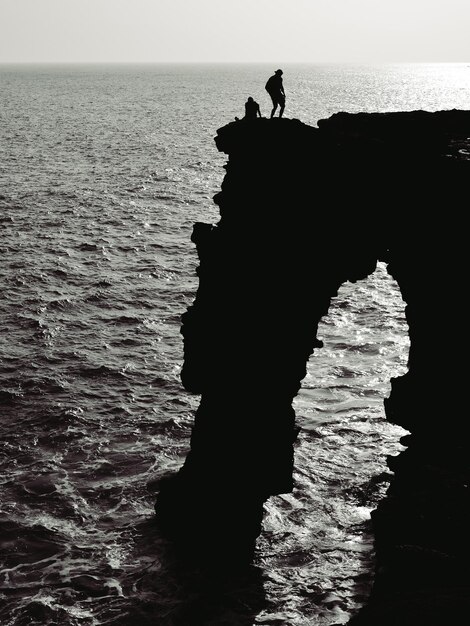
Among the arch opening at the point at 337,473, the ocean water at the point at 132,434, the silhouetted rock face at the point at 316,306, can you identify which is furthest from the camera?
the arch opening at the point at 337,473

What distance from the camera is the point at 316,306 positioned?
2253 cm

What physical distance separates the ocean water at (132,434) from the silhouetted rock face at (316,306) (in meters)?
2.33

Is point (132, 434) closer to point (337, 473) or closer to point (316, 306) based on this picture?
point (337, 473)

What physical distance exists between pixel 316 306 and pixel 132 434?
14036 mm

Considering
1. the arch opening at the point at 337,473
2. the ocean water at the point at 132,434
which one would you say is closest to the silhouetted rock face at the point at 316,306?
the arch opening at the point at 337,473

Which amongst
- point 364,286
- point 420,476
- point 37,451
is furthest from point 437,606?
point 364,286

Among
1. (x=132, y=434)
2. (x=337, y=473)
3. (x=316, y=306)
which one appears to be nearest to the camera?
(x=316, y=306)

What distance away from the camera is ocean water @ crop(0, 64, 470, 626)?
23.2 metres

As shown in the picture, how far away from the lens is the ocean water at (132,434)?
23.2 metres

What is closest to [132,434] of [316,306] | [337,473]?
[337,473]

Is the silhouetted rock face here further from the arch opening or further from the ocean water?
the ocean water

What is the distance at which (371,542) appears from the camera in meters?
25.6

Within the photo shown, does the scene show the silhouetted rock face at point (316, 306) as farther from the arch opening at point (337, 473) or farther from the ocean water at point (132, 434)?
the ocean water at point (132, 434)

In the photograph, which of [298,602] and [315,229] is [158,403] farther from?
[315,229]
